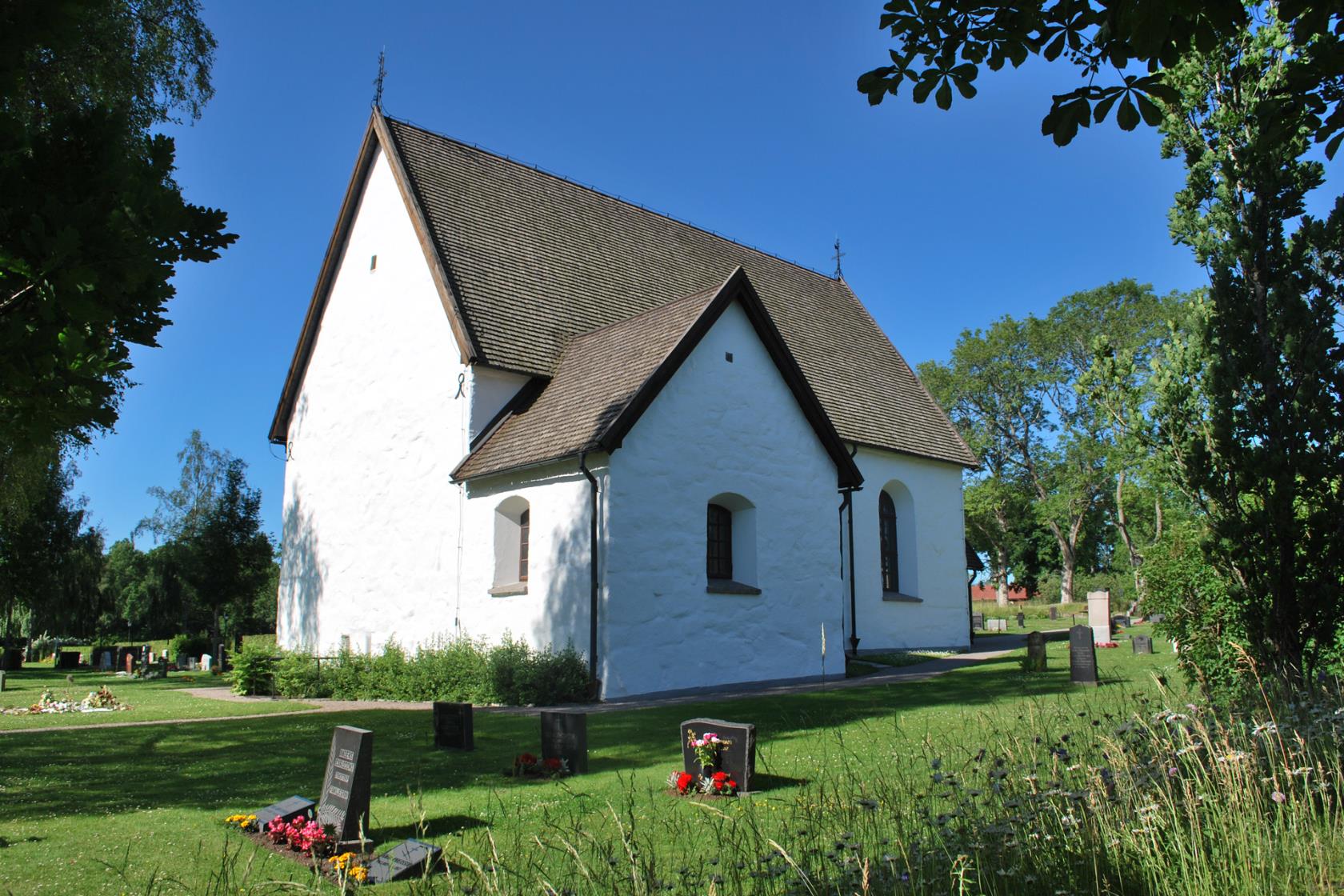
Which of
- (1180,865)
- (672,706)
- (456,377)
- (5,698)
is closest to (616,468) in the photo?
(672,706)

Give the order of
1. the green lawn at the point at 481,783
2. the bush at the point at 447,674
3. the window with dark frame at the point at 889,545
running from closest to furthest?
the green lawn at the point at 481,783
the bush at the point at 447,674
the window with dark frame at the point at 889,545

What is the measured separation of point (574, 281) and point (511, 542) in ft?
22.3

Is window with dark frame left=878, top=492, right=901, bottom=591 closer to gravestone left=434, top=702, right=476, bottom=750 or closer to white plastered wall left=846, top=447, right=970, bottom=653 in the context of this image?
white plastered wall left=846, top=447, right=970, bottom=653

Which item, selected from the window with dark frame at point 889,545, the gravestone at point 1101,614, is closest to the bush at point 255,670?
the window with dark frame at point 889,545

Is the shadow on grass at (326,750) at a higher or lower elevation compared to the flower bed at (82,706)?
A: higher

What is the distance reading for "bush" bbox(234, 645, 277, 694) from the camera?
19250 mm

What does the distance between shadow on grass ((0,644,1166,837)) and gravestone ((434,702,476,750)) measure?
6.5 inches

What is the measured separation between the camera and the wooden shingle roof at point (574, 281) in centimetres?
1934

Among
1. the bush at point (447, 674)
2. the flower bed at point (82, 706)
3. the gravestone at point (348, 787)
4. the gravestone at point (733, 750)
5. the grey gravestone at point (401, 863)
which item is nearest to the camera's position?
the grey gravestone at point (401, 863)

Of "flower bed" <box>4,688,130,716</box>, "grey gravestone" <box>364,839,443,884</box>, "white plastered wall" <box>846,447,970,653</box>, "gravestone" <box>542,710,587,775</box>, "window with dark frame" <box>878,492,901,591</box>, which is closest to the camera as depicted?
"grey gravestone" <box>364,839,443,884</box>

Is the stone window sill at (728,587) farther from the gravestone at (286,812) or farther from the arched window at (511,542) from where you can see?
the gravestone at (286,812)

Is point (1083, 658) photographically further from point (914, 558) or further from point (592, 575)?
point (914, 558)

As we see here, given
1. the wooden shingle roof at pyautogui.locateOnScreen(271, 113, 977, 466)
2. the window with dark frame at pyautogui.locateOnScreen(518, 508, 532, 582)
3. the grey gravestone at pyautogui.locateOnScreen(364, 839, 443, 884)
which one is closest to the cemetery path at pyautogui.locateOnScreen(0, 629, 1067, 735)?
the window with dark frame at pyautogui.locateOnScreen(518, 508, 532, 582)

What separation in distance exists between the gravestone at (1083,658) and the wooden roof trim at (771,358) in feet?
18.0
